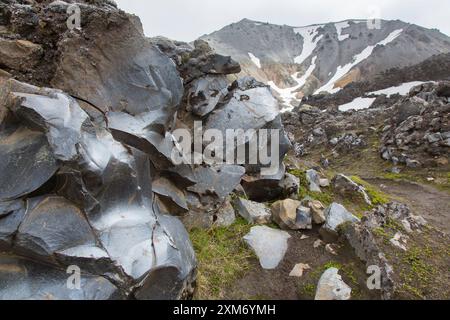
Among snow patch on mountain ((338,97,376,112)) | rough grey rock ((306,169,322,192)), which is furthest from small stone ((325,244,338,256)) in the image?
snow patch on mountain ((338,97,376,112))

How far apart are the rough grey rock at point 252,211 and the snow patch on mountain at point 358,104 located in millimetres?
36354

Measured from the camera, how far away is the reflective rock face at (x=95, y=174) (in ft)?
16.3

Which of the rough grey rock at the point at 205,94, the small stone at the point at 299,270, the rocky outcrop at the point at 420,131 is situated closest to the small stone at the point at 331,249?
the small stone at the point at 299,270

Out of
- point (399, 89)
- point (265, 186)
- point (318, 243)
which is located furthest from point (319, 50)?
point (318, 243)

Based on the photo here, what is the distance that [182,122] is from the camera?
1023 cm

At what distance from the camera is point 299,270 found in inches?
289

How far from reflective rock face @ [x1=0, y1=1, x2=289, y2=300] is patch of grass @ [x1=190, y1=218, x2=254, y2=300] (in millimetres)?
395

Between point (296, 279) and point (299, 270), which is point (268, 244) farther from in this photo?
point (296, 279)

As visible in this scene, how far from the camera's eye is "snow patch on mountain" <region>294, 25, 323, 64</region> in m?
116

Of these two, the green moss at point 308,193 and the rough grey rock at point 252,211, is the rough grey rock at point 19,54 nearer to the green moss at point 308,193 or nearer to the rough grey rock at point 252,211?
the rough grey rock at point 252,211

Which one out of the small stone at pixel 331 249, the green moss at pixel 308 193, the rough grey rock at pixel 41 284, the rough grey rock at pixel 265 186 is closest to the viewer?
the rough grey rock at pixel 41 284

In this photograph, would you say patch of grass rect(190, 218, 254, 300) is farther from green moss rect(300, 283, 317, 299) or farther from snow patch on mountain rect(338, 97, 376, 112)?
snow patch on mountain rect(338, 97, 376, 112)
